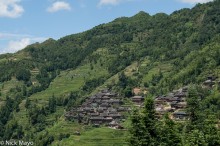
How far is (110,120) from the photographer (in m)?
138

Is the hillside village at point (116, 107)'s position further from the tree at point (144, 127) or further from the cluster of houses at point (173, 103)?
the tree at point (144, 127)

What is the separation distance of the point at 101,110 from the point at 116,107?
5.56 m

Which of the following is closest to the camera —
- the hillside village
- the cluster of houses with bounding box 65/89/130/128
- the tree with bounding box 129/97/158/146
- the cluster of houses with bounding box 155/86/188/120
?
the tree with bounding box 129/97/158/146

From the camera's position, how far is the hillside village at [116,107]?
432 ft

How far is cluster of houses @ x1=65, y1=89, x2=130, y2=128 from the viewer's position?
138 meters

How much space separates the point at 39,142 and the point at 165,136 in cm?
9027

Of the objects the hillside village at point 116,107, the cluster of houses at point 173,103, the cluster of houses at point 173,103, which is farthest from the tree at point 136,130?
the cluster of houses at point 173,103

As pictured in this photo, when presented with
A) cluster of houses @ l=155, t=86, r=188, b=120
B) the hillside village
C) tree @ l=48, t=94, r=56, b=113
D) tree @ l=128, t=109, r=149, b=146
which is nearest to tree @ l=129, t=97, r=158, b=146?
tree @ l=128, t=109, r=149, b=146

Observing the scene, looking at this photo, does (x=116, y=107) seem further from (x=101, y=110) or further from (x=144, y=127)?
(x=144, y=127)

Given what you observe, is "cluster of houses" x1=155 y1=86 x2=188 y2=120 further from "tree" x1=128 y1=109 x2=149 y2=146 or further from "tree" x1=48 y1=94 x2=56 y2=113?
"tree" x1=128 y1=109 x2=149 y2=146

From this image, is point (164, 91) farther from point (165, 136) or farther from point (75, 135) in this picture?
point (165, 136)

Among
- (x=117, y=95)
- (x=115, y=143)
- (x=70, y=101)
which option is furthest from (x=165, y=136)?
(x=70, y=101)

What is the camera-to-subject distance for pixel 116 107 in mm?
155000

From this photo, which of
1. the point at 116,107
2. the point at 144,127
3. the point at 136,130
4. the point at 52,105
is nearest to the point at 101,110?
the point at 116,107
